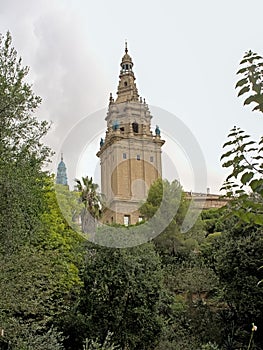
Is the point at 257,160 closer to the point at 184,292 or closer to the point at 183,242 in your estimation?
the point at 184,292

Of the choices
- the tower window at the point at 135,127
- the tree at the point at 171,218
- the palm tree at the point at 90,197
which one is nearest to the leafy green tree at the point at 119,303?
the tree at the point at 171,218

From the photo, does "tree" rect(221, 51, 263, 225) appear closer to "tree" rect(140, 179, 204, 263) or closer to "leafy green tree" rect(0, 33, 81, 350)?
"leafy green tree" rect(0, 33, 81, 350)

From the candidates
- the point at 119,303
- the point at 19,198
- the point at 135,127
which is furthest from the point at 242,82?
the point at 135,127

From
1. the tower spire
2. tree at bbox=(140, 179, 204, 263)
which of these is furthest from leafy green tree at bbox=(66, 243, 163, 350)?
the tower spire

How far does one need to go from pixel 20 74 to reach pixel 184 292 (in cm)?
1094

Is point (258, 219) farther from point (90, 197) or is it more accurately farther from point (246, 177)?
point (90, 197)

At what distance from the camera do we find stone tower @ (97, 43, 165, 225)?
3009 cm

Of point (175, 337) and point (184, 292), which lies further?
point (184, 292)

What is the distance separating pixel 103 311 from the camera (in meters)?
14.7

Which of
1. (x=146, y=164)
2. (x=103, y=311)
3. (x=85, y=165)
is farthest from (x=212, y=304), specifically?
(x=146, y=164)

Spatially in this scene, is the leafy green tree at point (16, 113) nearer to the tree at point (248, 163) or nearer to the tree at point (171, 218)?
the tree at point (248, 163)

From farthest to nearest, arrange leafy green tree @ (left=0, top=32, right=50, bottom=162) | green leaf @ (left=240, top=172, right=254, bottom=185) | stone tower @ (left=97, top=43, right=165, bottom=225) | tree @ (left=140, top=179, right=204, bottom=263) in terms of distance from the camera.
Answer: stone tower @ (left=97, top=43, right=165, bottom=225) → tree @ (left=140, top=179, right=204, bottom=263) → leafy green tree @ (left=0, top=32, right=50, bottom=162) → green leaf @ (left=240, top=172, right=254, bottom=185)

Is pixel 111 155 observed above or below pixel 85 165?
above

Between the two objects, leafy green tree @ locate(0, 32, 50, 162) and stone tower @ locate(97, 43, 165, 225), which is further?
stone tower @ locate(97, 43, 165, 225)
